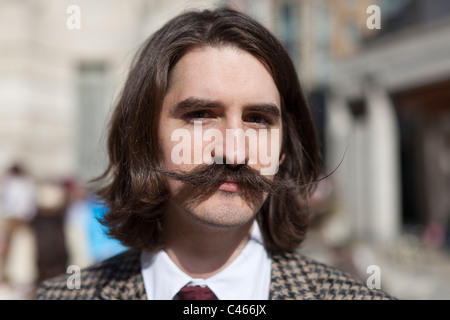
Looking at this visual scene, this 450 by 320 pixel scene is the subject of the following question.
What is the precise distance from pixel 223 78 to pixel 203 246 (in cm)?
59

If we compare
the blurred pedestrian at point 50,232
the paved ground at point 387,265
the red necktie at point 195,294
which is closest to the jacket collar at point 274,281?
the red necktie at point 195,294

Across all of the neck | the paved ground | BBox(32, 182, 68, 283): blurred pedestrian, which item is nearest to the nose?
the neck

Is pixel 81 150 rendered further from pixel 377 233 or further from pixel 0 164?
pixel 377 233

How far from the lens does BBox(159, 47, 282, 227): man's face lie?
174cm

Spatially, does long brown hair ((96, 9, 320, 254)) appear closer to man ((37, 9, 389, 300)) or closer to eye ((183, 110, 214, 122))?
man ((37, 9, 389, 300))

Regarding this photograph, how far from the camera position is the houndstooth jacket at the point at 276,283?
1.84m

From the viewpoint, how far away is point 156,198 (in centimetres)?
189

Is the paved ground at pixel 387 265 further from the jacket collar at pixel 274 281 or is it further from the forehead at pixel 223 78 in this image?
the forehead at pixel 223 78

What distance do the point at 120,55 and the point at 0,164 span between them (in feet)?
11.1

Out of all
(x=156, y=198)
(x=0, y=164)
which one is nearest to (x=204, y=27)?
(x=156, y=198)

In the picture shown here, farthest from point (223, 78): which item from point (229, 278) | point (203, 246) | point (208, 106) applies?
point (229, 278)

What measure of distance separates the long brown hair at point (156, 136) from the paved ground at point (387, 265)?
2.75ft

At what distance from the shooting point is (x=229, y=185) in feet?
5.72

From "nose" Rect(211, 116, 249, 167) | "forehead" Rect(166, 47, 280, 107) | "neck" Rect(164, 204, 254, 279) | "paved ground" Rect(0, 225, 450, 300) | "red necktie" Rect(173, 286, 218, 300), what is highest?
"forehead" Rect(166, 47, 280, 107)
